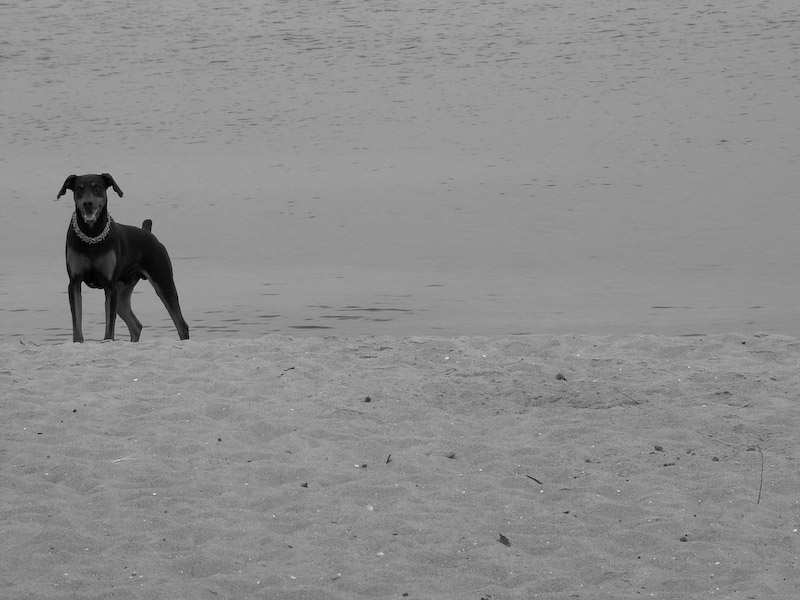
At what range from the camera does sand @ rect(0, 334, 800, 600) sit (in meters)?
4.93

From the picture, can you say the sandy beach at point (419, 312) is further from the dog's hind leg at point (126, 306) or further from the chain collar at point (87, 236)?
the chain collar at point (87, 236)

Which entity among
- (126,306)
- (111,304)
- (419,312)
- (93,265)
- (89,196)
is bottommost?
(419,312)

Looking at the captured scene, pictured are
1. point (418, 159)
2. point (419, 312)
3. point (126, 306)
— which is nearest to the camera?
point (126, 306)

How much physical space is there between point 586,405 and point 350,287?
872cm

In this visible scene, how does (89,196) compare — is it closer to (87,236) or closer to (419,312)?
(87,236)

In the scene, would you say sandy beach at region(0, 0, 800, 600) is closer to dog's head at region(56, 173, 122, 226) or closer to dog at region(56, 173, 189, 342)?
dog at region(56, 173, 189, 342)

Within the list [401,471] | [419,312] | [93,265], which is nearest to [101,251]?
[93,265]

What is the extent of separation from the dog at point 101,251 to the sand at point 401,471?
0.48 metres

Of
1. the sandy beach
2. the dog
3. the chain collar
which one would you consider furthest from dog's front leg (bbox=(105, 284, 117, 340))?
the chain collar

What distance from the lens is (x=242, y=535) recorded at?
17.5 feet

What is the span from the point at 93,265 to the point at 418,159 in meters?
19.8

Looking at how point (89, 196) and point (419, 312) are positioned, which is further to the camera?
point (419, 312)

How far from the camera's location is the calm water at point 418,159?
14.7 meters

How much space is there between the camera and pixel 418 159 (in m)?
28.5
